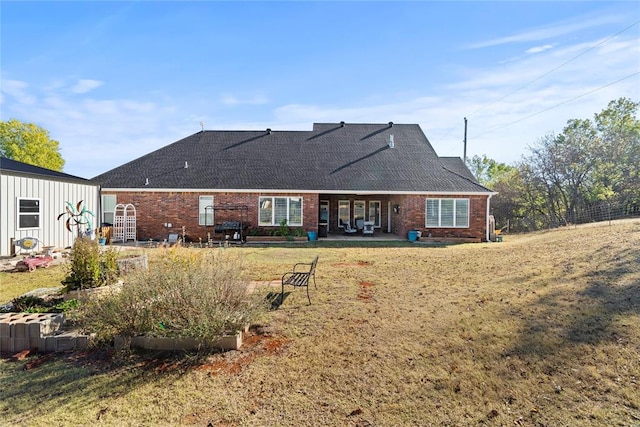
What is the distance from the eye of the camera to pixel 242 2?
403 inches

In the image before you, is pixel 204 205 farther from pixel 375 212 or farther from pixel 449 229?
pixel 449 229

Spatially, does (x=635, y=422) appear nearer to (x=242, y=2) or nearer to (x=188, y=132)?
(x=242, y=2)

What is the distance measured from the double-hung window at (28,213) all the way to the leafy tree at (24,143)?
40112 mm

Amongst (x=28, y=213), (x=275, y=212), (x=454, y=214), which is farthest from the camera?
(x=454, y=214)

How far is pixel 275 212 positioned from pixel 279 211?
0.73 ft

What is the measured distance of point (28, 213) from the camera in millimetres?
12570

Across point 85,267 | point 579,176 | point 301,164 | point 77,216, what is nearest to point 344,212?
Result: point 301,164

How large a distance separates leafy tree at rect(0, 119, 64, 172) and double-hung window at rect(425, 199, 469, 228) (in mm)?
48447

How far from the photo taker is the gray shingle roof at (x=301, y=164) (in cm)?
1914

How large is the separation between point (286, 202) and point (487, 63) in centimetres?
1130

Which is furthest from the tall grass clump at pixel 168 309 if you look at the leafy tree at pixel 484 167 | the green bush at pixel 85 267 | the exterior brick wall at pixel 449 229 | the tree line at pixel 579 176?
the leafy tree at pixel 484 167

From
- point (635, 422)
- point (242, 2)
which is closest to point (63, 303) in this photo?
point (635, 422)

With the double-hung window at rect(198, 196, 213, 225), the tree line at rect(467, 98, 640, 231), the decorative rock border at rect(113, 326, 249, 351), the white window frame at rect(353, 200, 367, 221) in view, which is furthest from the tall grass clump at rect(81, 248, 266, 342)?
the tree line at rect(467, 98, 640, 231)

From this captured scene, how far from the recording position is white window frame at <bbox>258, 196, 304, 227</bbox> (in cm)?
1891
